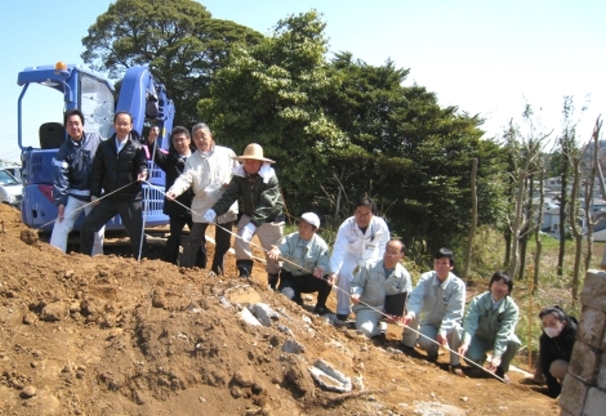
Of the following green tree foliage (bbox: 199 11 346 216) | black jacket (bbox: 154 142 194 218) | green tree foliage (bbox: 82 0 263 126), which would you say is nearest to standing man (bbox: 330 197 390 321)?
black jacket (bbox: 154 142 194 218)

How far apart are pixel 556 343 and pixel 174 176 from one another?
411 cm

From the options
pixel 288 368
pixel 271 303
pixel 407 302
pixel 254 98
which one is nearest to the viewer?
pixel 288 368

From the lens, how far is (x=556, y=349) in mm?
4812

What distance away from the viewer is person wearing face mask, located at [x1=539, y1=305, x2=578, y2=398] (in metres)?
4.71

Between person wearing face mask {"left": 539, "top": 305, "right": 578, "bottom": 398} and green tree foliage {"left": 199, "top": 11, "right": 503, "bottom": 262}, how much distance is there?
8.69m

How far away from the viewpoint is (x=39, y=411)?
3123mm

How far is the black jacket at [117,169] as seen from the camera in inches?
217

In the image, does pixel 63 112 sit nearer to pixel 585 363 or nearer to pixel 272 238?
pixel 272 238

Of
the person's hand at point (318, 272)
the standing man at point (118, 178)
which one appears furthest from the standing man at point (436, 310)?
the standing man at point (118, 178)

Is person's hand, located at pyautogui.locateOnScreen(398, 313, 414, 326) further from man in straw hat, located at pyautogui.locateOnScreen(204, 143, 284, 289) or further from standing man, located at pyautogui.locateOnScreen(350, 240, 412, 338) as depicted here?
man in straw hat, located at pyautogui.locateOnScreen(204, 143, 284, 289)

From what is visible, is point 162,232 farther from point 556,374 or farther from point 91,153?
point 556,374

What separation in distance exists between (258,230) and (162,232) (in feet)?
8.29

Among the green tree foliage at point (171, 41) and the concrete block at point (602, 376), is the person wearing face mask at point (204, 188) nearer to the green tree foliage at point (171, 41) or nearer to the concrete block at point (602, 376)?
the concrete block at point (602, 376)

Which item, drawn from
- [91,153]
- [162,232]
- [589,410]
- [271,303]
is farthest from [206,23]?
[589,410]
